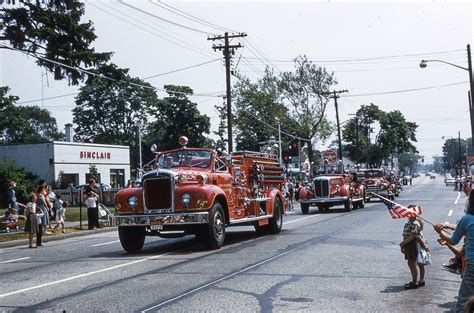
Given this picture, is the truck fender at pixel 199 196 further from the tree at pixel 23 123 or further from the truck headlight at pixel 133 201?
the tree at pixel 23 123

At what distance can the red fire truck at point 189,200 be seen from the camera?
13.4 metres

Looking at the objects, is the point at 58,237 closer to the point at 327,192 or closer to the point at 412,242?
the point at 327,192

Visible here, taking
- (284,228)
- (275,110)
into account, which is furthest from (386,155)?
(284,228)

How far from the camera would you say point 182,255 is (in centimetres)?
1329

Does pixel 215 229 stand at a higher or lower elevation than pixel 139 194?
lower

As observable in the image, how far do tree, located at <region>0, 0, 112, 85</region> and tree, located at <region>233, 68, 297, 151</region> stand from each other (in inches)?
1621

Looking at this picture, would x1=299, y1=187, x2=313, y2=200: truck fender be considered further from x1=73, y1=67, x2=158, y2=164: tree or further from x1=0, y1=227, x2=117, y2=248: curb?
x1=73, y1=67, x2=158, y2=164: tree

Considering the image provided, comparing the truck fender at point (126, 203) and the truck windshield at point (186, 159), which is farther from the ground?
the truck windshield at point (186, 159)

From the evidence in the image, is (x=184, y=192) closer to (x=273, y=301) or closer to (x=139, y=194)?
(x=139, y=194)

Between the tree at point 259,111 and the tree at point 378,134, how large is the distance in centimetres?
2428

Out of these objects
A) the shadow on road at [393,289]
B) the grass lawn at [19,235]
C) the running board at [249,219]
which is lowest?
the shadow on road at [393,289]

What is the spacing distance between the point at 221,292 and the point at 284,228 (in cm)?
1185

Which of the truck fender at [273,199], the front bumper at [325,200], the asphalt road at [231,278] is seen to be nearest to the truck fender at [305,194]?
the front bumper at [325,200]

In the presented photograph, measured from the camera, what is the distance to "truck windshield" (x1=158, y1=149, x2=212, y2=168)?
1520cm
